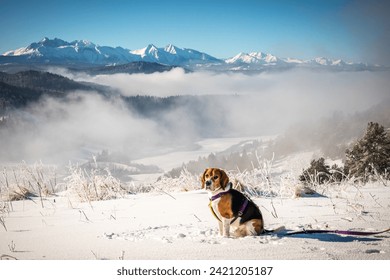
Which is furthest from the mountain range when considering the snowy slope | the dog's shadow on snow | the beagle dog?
the beagle dog

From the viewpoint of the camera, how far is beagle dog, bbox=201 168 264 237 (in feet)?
7.52

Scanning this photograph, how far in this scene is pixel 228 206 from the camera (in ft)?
7.63

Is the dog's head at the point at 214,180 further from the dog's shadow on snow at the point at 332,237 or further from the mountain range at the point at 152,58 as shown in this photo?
the mountain range at the point at 152,58

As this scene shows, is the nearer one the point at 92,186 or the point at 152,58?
the point at 152,58

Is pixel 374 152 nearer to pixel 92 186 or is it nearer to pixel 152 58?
pixel 152 58

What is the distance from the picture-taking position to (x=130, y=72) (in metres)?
6.75

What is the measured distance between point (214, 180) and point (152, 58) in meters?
3.35

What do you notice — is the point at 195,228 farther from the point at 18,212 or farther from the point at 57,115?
the point at 57,115

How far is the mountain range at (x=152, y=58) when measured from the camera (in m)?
4.36

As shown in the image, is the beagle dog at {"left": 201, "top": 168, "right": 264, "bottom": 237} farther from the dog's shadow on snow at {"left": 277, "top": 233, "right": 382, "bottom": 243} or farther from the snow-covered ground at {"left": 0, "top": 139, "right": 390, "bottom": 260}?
the dog's shadow on snow at {"left": 277, "top": 233, "right": 382, "bottom": 243}

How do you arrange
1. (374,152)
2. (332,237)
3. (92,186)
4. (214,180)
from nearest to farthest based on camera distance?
(214,180), (332,237), (92,186), (374,152)

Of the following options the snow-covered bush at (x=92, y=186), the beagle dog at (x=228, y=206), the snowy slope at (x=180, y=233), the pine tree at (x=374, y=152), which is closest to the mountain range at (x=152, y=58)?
the snow-covered bush at (x=92, y=186)

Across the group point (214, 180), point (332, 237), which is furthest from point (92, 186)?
point (332, 237)

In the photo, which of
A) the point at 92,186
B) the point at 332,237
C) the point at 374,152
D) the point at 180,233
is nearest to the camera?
the point at 332,237
